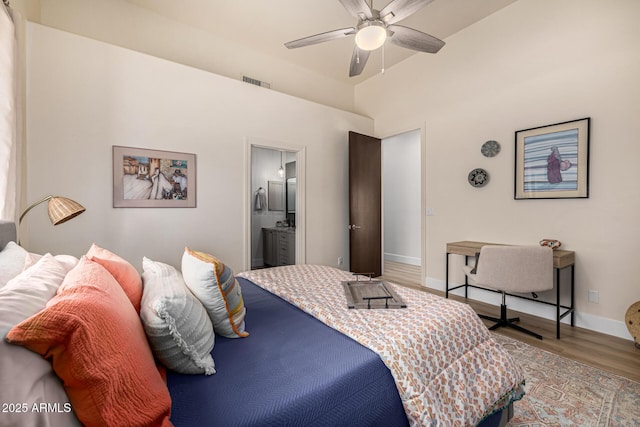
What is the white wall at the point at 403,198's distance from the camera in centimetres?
591

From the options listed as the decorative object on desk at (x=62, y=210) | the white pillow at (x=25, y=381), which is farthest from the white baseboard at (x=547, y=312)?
the decorative object on desk at (x=62, y=210)

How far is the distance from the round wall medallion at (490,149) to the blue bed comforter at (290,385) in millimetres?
3144

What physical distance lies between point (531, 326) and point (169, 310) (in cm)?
331

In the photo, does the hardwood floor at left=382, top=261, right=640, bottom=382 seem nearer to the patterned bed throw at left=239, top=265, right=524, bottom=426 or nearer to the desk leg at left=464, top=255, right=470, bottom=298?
the desk leg at left=464, top=255, right=470, bottom=298

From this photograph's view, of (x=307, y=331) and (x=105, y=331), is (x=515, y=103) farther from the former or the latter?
(x=105, y=331)

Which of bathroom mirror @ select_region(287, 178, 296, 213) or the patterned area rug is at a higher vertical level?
bathroom mirror @ select_region(287, 178, 296, 213)

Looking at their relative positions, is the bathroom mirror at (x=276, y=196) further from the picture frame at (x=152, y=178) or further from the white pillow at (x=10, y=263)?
the white pillow at (x=10, y=263)

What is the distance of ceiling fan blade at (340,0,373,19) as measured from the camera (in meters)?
2.13

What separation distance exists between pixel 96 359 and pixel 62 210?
1274mm

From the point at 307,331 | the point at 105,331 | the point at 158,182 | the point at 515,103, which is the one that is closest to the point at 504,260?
the point at 515,103

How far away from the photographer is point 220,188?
11.4ft

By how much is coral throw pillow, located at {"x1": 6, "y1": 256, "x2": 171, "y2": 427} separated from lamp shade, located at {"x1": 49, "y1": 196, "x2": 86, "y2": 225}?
934 millimetres

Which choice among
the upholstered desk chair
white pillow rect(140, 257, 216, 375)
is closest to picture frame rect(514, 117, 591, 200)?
the upholstered desk chair

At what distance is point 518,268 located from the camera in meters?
2.61
